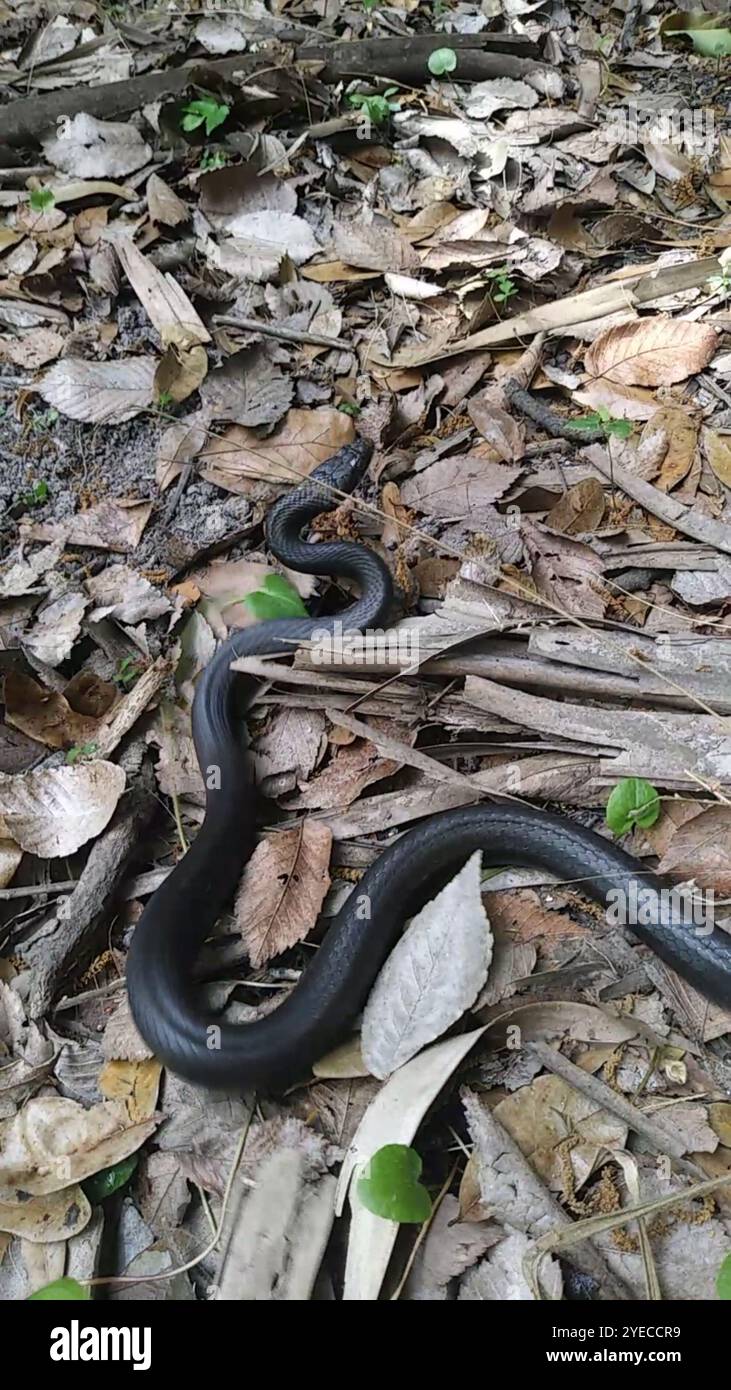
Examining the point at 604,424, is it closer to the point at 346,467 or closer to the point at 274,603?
the point at 346,467

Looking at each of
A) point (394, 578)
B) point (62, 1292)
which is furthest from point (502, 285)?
point (62, 1292)

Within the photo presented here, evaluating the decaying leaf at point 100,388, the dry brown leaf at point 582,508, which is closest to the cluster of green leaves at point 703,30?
the dry brown leaf at point 582,508

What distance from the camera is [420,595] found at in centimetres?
376

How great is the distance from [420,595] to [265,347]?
168 cm

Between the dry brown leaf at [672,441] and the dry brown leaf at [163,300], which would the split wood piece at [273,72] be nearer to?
the dry brown leaf at [163,300]

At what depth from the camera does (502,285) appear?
4.46 metres

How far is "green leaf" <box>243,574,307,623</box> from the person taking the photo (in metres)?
3.63

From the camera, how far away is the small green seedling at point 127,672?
3652 mm

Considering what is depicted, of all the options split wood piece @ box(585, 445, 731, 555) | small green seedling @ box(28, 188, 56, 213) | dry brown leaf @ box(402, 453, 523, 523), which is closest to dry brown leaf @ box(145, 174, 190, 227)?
small green seedling @ box(28, 188, 56, 213)

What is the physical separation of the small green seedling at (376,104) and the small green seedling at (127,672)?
3.73 m

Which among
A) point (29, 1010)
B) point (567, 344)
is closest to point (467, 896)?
point (29, 1010)

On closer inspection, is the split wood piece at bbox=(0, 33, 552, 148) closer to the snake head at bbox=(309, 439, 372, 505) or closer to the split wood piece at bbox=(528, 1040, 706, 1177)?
the snake head at bbox=(309, 439, 372, 505)

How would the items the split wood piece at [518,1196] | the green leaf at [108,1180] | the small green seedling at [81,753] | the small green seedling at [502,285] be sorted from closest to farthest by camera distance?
the split wood piece at [518,1196] < the green leaf at [108,1180] < the small green seedling at [81,753] < the small green seedling at [502,285]
